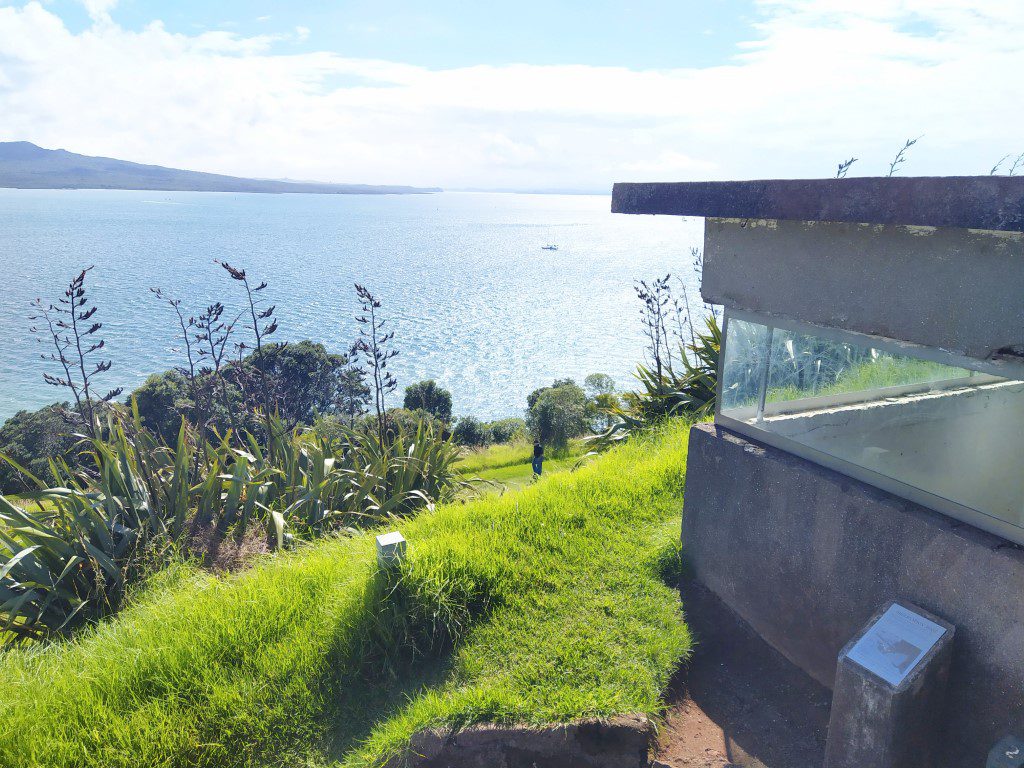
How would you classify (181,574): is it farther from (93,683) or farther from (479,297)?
(479,297)

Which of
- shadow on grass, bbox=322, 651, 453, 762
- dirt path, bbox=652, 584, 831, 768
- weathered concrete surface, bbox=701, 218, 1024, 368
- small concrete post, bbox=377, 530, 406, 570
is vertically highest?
weathered concrete surface, bbox=701, 218, 1024, 368

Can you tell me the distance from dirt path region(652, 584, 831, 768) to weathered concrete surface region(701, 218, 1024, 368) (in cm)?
201

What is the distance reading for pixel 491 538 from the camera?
196 inches

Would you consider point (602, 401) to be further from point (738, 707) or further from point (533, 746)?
point (533, 746)

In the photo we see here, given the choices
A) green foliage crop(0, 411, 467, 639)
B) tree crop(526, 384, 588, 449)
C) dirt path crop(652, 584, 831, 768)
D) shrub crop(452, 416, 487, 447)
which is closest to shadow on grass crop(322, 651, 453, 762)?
dirt path crop(652, 584, 831, 768)

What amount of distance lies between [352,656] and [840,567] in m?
2.70

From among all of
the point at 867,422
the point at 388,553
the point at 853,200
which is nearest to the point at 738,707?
the point at 867,422

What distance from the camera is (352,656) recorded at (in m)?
4.01

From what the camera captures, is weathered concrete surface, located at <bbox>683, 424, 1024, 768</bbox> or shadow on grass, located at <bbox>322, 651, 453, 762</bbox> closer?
weathered concrete surface, located at <bbox>683, 424, 1024, 768</bbox>

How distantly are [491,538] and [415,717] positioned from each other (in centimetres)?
160

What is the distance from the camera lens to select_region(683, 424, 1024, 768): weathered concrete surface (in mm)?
3107

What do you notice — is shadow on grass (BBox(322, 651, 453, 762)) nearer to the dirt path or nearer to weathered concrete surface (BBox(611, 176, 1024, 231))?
the dirt path

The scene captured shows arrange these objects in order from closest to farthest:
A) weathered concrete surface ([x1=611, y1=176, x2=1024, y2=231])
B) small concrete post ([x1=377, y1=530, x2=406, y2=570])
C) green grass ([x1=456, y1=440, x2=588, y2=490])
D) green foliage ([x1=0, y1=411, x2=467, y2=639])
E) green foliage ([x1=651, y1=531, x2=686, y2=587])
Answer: weathered concrete surface ([x1=611, y1=176, x2=1024, y2=231]) → small concrete post ([x1=377, y1=530, x2=406, y2=570]) → green foliage ([x1=651, y1=531, x2=686, y2=587]) → green foliage ([x1=0, y1=411, x2=467, y2=639]) → green grass ([x1=456, y1=440, x2=588, y2=490])

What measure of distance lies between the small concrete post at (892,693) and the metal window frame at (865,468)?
505 mm
